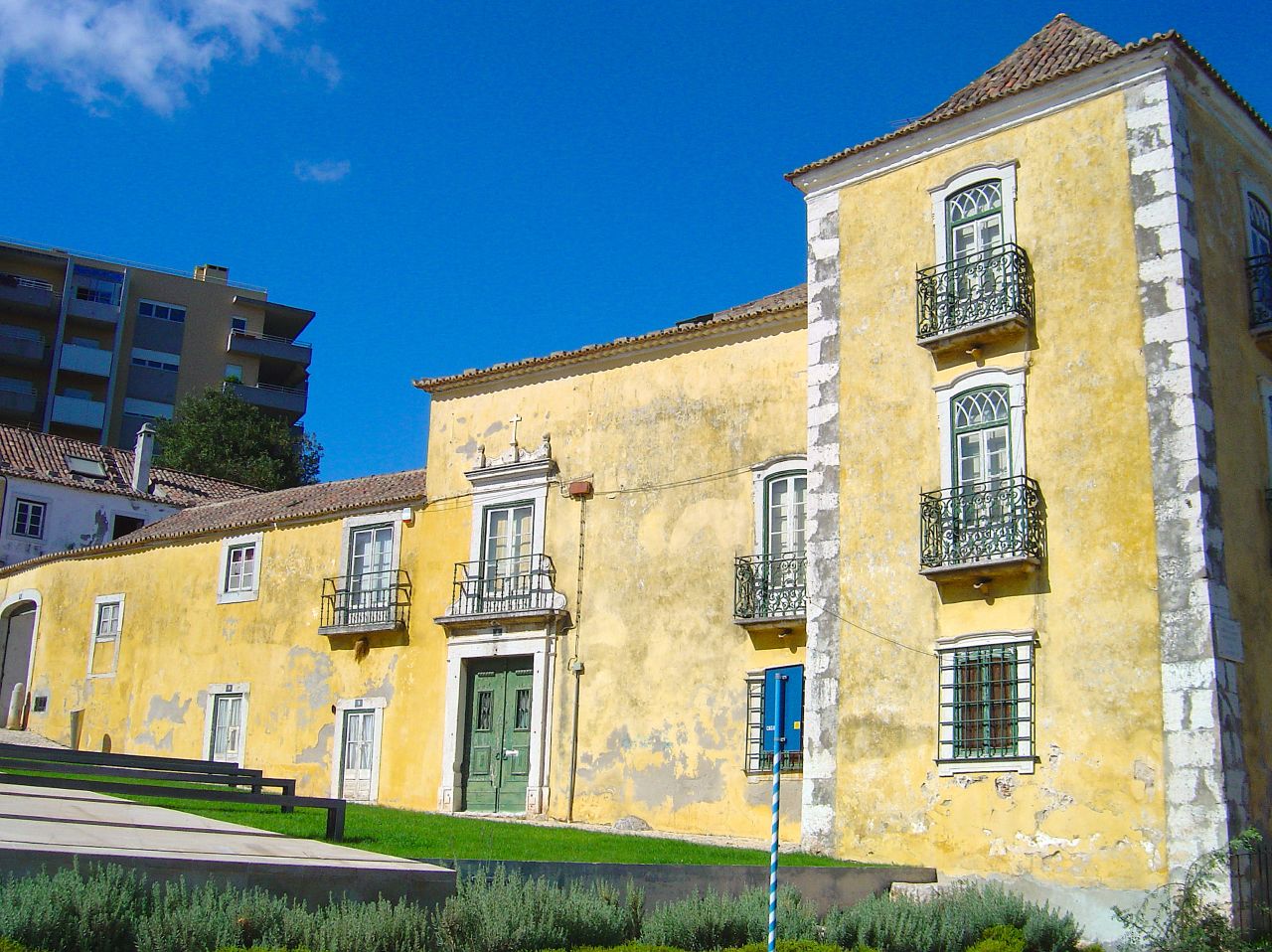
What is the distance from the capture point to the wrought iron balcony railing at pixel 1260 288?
18.4 m

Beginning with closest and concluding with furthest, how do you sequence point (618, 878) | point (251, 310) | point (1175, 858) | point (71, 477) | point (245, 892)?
point (245, 892)
point (618, 878)
point (1175, 858)
point (71, 477)
point (251, 310)

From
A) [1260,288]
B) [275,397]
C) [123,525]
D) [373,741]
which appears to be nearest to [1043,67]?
[1260,288]

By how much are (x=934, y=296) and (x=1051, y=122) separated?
271 centimetres

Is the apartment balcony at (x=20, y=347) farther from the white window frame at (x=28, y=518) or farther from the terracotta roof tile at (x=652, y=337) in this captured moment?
the terracotta roof tile at (x=652, y=337)

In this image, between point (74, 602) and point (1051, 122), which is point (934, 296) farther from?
point (74, 602)

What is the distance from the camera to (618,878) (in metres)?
14.1

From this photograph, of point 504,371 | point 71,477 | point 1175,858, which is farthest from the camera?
point 71,477

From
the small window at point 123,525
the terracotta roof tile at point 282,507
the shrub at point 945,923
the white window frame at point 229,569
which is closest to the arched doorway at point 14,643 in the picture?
the terracotta roof tile at point 282,507

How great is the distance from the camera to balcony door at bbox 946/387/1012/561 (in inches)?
694

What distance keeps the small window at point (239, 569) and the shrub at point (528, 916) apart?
16447 mm

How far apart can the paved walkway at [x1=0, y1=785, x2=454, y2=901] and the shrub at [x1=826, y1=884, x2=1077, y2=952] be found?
4347 mm

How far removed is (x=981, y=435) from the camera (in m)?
18.3

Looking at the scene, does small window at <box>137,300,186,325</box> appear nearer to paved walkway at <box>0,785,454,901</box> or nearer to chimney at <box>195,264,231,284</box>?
chimney at <box>195,264,231,284</box>

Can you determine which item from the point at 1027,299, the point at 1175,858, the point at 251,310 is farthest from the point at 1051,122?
the point at 251,310
